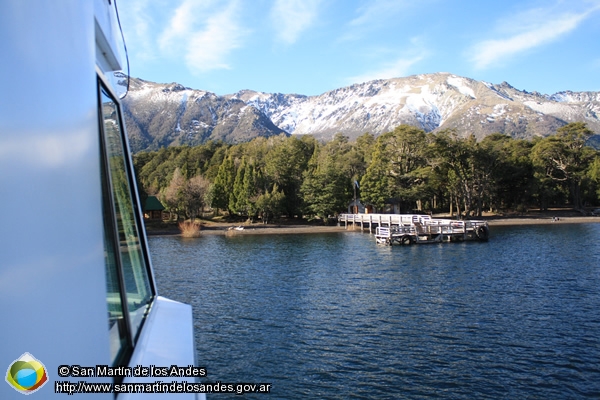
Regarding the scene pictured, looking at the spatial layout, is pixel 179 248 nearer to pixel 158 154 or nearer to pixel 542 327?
pixel 542 327

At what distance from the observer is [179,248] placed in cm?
→ 3544

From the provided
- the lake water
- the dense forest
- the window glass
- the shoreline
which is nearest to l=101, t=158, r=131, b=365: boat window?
the window glass

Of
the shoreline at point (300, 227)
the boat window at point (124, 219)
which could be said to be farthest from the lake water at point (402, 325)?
the shoreline at point (300, 227)

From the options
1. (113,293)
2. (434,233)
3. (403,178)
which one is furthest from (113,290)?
(403,178)

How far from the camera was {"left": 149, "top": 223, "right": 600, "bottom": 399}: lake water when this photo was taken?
888cm

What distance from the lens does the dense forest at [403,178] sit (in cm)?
5434

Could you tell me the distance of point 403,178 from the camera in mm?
54844

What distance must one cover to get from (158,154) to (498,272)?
6567cm

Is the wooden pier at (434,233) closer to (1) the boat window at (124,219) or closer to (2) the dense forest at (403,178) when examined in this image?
(2) the dense forest at (403,178)

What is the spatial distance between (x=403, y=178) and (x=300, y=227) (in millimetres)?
14123

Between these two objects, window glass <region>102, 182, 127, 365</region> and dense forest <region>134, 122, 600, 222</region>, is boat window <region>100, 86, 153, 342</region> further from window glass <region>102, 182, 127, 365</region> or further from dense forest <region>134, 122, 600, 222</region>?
dense forest <region>134, 122, 600, 222</region>

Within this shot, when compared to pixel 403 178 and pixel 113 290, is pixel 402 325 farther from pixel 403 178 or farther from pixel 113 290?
pixel 403 178

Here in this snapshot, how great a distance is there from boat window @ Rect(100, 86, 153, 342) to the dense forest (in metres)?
50.0

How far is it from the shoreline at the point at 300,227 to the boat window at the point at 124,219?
1775 inches
